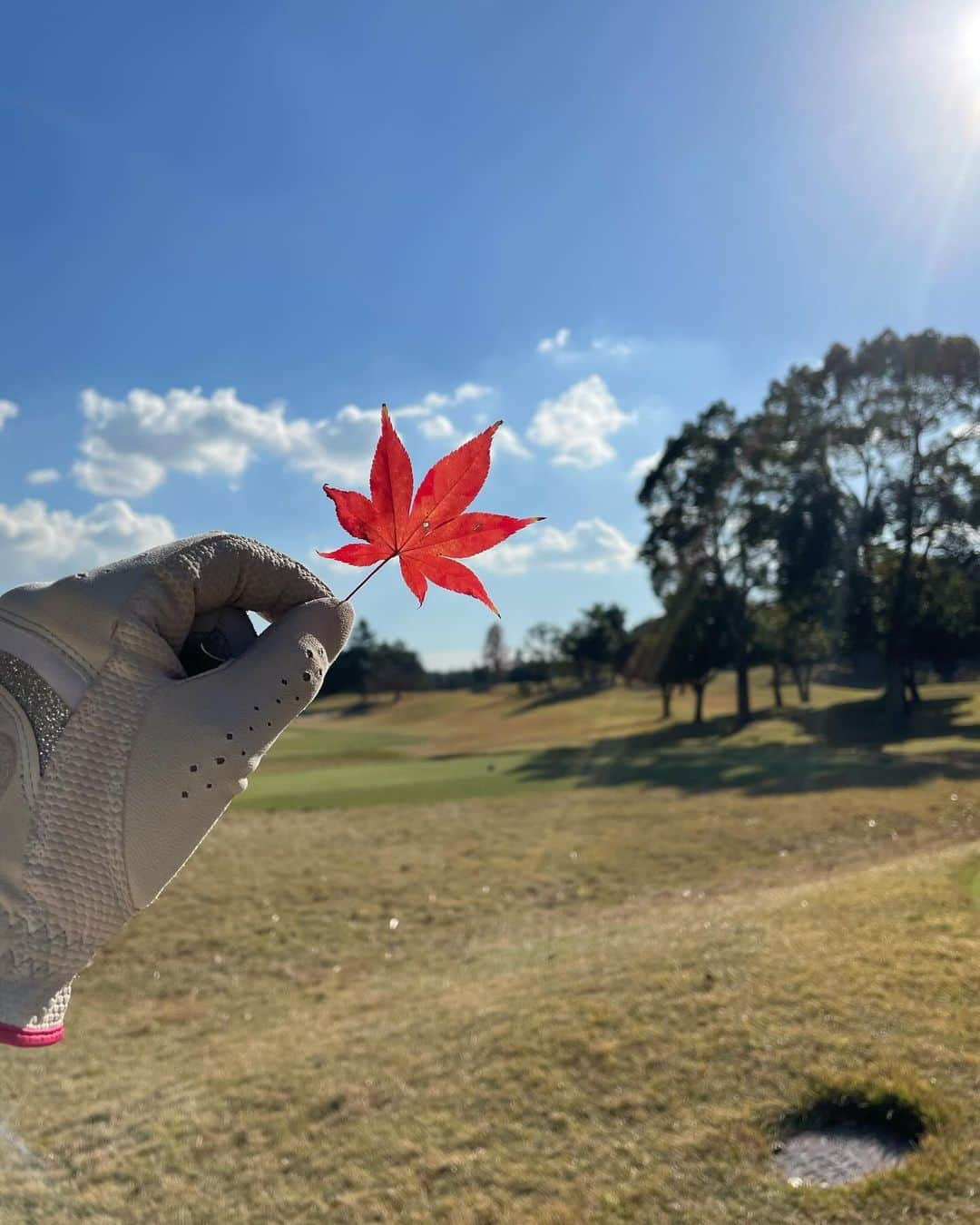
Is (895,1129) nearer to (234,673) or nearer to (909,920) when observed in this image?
(909,920)

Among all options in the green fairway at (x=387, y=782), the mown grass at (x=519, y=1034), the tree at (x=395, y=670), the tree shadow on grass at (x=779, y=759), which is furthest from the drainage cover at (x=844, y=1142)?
the tree at (x=395, y=670)

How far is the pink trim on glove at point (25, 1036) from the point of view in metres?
1.48

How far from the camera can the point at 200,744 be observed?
1642mm

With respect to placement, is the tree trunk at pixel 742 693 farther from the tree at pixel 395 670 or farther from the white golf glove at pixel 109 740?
the tree at pixel 395 670

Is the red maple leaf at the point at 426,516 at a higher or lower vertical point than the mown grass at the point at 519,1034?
higher

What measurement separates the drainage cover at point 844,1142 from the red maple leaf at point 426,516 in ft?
8.86

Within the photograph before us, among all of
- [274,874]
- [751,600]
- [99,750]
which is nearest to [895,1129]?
[99,750]

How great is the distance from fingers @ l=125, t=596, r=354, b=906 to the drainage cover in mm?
2646

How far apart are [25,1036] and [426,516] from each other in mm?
1127

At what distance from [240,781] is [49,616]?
1.50 feet

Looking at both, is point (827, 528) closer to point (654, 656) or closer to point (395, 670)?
point (654, 656)

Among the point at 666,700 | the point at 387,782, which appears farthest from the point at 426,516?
the point at 666,700

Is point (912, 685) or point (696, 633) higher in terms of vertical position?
point (696, 633)

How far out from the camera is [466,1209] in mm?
3160
